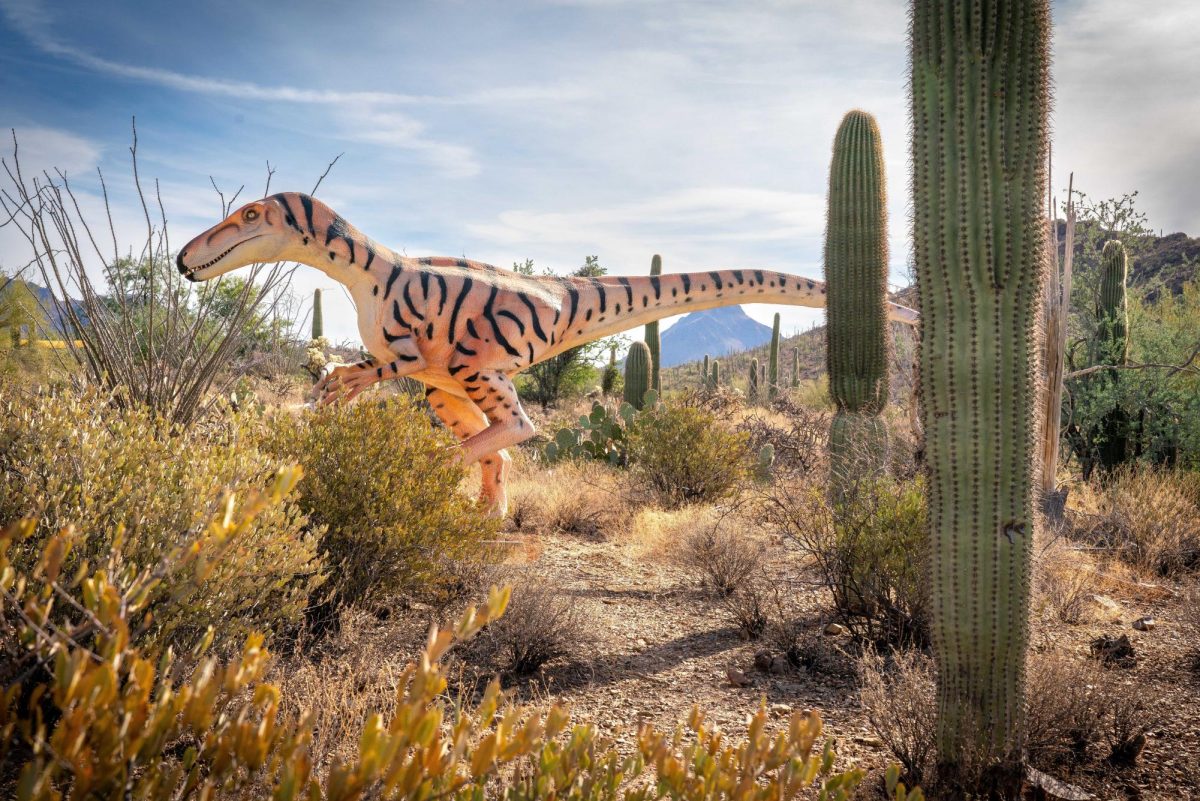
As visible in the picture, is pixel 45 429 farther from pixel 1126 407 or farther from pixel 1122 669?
pixel 1126 407

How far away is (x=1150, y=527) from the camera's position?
21.8ft

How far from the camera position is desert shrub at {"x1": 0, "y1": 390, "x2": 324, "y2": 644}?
292 cm

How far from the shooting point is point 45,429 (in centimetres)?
317

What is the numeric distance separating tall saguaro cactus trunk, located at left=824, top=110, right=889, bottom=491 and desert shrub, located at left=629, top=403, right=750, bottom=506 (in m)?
1.47

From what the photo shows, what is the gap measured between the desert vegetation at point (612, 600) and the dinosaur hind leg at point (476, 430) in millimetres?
370

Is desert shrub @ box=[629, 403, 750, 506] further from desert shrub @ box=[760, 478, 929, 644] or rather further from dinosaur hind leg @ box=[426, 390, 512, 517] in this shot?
desert shrub @ box=[760, 478, 929, 644]

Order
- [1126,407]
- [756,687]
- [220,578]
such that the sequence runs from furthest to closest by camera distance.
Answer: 1. [1126,407]
2. [756,687]
3. [220,578]

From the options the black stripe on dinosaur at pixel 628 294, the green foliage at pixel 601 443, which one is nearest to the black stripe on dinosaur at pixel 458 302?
the black stripe on dinosaur at pixel 628 294

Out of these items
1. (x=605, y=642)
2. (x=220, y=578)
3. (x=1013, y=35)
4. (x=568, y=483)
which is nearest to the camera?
Result: (x=220, y=578)

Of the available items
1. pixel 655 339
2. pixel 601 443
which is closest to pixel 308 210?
pixel 601 443

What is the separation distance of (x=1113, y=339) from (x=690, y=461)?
19.3 feet

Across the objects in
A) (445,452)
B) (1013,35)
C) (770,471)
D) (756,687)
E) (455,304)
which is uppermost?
(1013,35)

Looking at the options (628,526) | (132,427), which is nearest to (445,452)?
(132,427)

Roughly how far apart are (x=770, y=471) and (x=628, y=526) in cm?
195
